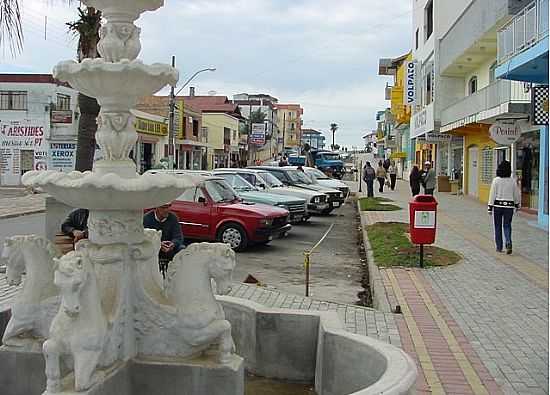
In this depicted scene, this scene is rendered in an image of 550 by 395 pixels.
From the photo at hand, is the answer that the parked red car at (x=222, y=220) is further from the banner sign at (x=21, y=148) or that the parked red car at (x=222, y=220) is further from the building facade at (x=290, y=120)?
the building facade at (x=290, y=120)

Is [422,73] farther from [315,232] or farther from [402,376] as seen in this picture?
[402,376]

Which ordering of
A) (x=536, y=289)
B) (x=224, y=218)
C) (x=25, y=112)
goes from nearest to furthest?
(x=536, y=289)
(x=224, y=218)
(x=25, y=112)

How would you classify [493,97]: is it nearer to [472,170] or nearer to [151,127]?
[472,170]

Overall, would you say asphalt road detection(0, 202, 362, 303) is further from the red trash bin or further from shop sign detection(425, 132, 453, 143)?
shop sign detection(425, 132, 453, 143)

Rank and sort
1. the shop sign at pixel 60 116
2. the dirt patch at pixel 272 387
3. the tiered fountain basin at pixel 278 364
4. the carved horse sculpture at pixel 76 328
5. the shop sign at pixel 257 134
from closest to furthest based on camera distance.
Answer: the carved horse sculpture at pixel 76 328 < the tiered fountain basin at pixel 278 364 < the dirt patch at pixel 272 387 < the shop sign at pixel 60 116 < the shop sign at pixel 257 134

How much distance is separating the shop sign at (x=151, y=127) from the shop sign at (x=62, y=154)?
5086 millimetres

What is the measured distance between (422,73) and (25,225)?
29.7 metres

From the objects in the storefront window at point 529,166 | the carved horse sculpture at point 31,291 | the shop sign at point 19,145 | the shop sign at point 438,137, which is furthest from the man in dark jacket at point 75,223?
the shop sign at point 19,145

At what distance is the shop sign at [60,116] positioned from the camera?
41.4m

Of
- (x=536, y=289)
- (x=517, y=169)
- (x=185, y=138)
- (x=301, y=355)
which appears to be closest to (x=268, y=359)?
(x=301, y=355)

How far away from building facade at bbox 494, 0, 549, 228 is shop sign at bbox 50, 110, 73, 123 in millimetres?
28594

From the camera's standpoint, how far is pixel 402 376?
4.14 m

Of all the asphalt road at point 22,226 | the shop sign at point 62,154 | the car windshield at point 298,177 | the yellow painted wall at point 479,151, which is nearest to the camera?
the asphalt road at point 22,226

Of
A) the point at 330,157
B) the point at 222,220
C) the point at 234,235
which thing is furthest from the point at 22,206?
the point at 330,157
